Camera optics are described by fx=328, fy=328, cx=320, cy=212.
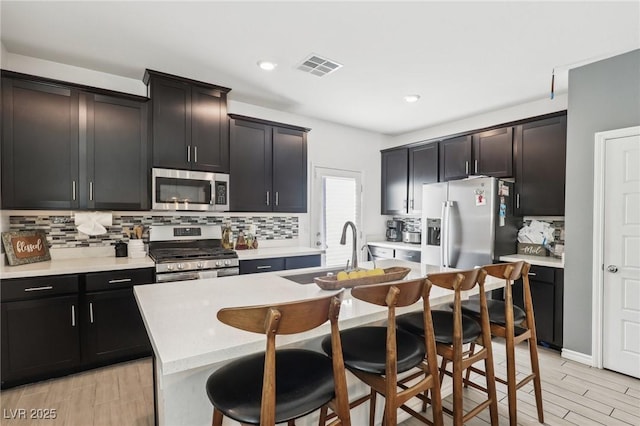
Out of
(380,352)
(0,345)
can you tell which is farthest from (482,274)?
(0,345)

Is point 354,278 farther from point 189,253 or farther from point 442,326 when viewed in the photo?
point 189,253

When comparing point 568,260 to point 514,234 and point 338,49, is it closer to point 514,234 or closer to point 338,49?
point 514,234

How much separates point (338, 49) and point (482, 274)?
206 cm

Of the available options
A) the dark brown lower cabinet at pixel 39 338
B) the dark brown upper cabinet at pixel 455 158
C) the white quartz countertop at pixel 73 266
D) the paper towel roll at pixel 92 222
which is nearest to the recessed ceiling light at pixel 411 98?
the dark brown upper cabinet at pixel 455 158

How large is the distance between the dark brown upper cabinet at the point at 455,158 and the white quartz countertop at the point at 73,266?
12.4 ft

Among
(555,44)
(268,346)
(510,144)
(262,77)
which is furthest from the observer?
(510,144)

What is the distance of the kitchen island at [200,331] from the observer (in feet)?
3.62

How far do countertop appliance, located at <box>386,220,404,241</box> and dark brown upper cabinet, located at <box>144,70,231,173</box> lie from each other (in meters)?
3.01

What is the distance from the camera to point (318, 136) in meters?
4.77

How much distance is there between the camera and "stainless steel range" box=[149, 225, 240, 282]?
304cm

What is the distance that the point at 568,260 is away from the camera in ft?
10.2

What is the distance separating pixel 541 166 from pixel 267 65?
3.11 metres

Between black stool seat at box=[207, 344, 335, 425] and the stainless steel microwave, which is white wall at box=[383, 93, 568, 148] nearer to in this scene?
the stainless steel microwave

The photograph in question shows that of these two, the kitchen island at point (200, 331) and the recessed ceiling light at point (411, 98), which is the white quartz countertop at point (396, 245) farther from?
the kitchen island at point (200, 331)
